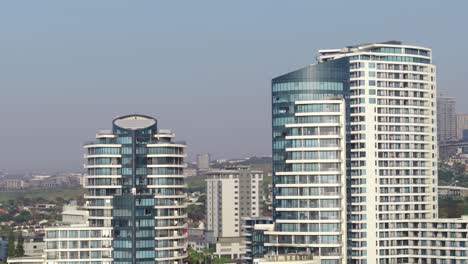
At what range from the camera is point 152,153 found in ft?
498

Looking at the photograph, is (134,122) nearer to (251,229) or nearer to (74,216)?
(74,216)

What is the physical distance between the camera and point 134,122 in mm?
153500

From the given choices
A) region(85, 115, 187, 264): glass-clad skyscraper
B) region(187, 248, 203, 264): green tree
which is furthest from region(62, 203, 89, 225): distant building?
region(187, 248, 203, 264): green tree

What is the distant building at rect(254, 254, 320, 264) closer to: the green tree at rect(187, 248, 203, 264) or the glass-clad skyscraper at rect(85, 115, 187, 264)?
the glass-clad skyscraper at rect(85, 115, 187, 264)

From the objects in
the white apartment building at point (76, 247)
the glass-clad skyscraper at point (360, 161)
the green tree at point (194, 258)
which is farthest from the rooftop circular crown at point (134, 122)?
the green tree at point (194, 258)

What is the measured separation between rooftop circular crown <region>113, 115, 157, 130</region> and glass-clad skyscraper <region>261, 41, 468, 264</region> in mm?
19193

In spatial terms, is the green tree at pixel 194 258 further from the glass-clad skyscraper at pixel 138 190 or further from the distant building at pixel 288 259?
the distant building at pixel 288 259

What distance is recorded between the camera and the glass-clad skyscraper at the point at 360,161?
14038cm

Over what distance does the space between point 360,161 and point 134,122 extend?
31.3 meters

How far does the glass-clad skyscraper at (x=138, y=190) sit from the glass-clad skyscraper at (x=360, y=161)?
16.5 meters

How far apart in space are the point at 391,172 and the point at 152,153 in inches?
1260

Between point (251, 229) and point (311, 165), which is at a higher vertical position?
point (311, 165)

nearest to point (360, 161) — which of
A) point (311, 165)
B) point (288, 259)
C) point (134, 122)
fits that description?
point (311, 165)

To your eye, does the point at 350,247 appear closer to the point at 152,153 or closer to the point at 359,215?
the point at 359,215
